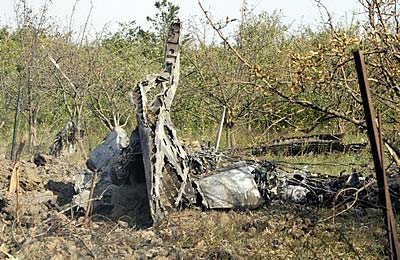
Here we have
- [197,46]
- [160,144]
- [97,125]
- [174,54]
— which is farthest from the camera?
[97,125]

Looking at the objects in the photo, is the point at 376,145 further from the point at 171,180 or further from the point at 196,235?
the point at 171,180

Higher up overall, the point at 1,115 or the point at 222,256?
the point at 1,115

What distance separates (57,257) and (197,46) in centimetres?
968

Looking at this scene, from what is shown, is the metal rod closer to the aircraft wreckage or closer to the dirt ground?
the dirt ground

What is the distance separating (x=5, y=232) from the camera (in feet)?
20.8

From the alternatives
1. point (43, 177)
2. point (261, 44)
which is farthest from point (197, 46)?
point (43, 177)

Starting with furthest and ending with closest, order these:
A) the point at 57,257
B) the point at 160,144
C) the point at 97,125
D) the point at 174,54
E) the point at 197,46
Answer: the point at 97,125
the point at 197,46
the point at 174,54
the point at 160,144
the point at 57,257

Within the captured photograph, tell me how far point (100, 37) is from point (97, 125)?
8.62 ft

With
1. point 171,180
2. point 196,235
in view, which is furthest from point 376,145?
point 171,180

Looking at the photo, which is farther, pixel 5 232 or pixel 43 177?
pixel 43 177

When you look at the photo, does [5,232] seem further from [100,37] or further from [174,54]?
[100,37]

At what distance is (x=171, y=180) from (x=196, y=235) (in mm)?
1036

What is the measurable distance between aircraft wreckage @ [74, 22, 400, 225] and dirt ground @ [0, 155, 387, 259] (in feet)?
0.65

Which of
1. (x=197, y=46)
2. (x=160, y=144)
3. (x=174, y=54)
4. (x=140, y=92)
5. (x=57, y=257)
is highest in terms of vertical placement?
(x=197, y=46)
